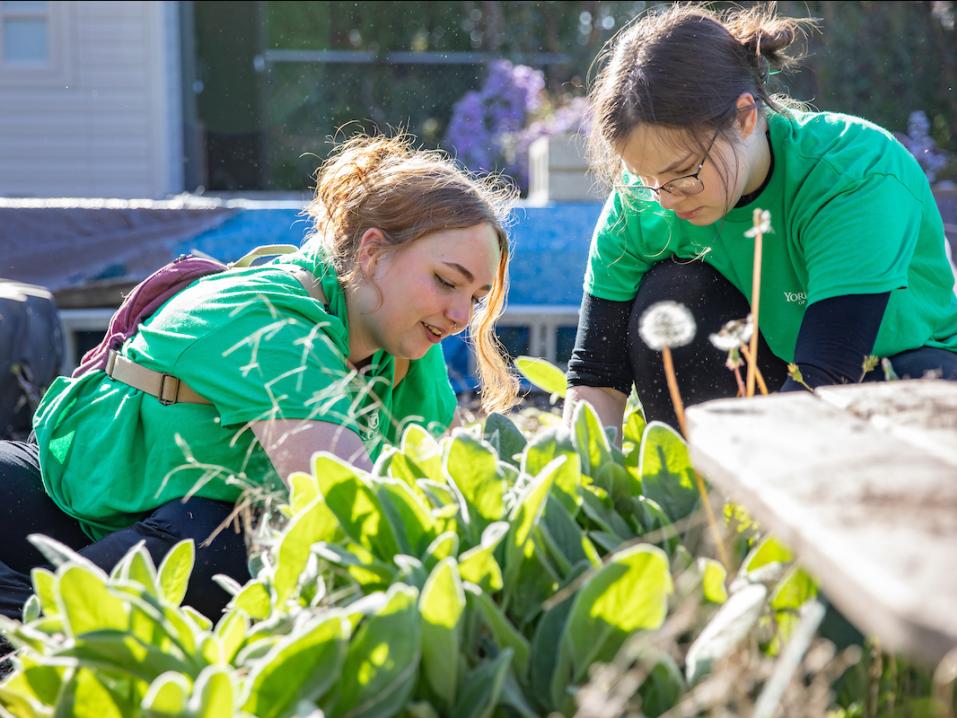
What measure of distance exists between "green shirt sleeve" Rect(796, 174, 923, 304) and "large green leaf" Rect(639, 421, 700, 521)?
2.56 ft

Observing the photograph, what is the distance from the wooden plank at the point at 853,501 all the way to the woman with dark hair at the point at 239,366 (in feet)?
2.98

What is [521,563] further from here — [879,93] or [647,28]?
[879,93]

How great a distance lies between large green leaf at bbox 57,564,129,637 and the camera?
3.20 feet

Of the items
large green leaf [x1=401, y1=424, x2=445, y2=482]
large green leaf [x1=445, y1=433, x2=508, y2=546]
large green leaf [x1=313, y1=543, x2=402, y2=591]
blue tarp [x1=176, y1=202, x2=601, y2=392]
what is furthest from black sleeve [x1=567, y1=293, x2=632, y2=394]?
blue tarp [x1=176, y1=202, x2=601, y2=392]

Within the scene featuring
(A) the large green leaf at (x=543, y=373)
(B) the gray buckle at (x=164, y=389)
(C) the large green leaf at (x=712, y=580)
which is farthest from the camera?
(B) the gray buckle at (x=164, y=389)

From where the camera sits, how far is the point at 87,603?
0.99 m

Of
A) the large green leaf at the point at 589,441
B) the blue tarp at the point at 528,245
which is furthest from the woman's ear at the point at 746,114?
the blue tarp at the point at 528,245

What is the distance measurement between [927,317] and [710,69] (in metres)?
0.71

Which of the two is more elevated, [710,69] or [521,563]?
[710,69]

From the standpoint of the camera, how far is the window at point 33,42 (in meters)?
8.85

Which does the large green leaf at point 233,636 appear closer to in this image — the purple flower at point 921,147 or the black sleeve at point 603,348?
the black sleeve at point 603,348

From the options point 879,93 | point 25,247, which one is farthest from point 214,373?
point 879,93

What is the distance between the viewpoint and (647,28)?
2166mm

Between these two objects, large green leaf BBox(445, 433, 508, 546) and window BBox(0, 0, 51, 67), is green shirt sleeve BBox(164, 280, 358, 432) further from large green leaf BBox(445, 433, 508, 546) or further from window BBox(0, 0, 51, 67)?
window BBox(0, 0, 51, 67)
